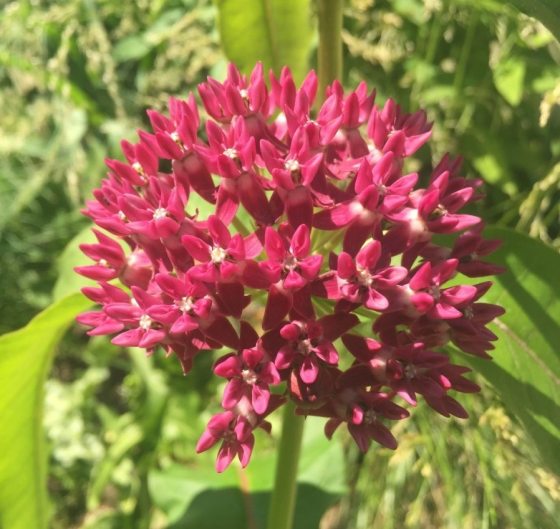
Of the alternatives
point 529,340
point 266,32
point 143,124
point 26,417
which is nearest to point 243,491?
point 26,417

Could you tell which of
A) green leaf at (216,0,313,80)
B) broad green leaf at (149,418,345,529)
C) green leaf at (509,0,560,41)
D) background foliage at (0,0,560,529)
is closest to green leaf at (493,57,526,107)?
background foliage at (0,0,560,529)

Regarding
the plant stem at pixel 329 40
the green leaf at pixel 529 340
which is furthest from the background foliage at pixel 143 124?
the plant stem at pixel 329 40

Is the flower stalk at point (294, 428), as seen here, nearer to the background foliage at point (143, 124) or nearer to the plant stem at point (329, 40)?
the plant stem at point (329, 40)

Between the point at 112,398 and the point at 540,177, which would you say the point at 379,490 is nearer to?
the point at 540,177

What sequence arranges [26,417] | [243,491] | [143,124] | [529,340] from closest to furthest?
[529,340] → [26,417] → [243,491] → [143,124]

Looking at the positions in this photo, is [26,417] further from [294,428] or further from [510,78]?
[510,78]

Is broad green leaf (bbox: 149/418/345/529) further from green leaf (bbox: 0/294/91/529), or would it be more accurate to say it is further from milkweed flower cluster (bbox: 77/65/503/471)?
milkweed flower cluster (bbox: 77/65/503/471)

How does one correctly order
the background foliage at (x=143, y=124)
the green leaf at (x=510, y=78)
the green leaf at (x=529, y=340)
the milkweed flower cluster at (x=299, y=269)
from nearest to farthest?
the milkweed flower cluster at (x=299, y=269)
the green leaf at (x=529, y=340)
the background foliage at (x=143, y=124)
the green leaf at (x=510, y=78)
